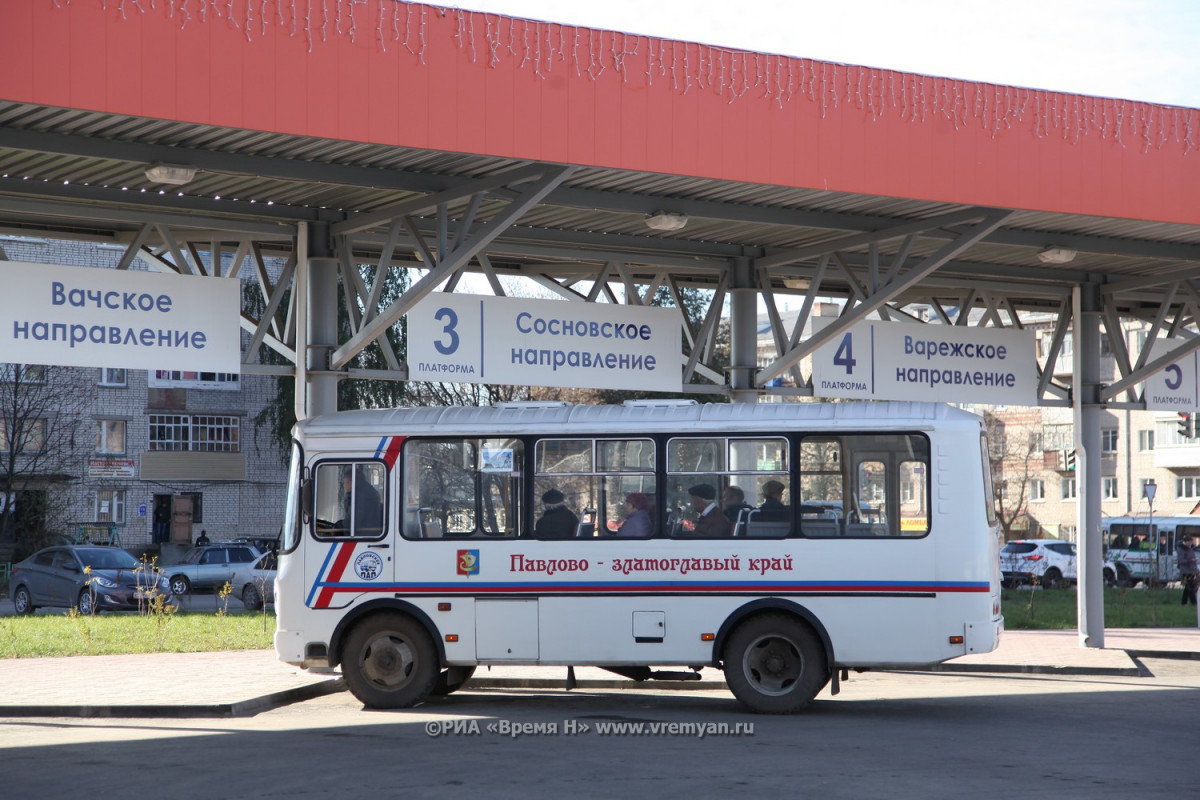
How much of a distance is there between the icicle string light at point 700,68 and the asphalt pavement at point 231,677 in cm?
620

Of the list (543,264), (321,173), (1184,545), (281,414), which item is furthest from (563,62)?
(281,414)

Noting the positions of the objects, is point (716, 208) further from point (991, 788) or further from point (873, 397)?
point (991, 788)

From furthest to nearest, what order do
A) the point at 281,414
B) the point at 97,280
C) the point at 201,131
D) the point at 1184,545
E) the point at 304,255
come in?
the point at 281,414 < the point at 1184,545 < the point at 304,255 < the point at 97,280 < the point at 201,131

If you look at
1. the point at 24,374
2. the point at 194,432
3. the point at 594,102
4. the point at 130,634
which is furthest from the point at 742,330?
the point at 194,432

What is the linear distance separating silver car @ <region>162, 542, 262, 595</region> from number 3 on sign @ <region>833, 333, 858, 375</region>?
2251 centimetres

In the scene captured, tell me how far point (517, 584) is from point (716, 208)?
16.1 ft

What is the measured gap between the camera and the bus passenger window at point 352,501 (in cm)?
1430

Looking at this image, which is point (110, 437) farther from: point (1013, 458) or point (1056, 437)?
point (1056, 437)

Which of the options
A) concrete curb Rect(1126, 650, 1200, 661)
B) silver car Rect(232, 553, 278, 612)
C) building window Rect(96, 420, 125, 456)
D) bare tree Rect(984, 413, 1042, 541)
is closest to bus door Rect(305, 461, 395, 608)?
concrete curb Rect(1126, 650, 1200, 661)

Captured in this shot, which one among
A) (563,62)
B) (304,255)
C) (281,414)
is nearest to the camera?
(563,62)

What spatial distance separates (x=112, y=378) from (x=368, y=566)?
168 feet

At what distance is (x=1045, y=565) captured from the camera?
50.2 metres

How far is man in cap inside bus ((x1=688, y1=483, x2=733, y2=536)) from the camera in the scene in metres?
13.9

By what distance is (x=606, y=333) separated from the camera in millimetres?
17719
